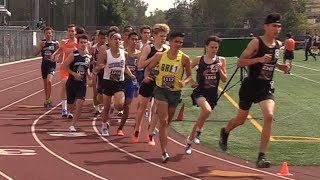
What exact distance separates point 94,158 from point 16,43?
1276 inches

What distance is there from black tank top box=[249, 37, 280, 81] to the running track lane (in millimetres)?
1327

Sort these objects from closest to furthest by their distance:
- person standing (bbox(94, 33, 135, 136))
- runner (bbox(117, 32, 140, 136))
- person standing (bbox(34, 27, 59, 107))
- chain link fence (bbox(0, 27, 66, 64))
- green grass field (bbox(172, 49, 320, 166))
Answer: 1. green grass field (bbox(172, 49, 320, 166))
2. person standing (bbox(94, 33, 135, 136))
3. runner (bbox(117, 32, 140, 136))
4. person standing (bbox(34, 27, 59, 107))
5. chain link fence (bbox(0, 27, 66, 64))

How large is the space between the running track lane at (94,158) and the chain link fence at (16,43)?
25209 mm

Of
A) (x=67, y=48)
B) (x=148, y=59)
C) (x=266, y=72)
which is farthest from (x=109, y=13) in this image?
(x=266, y=72)

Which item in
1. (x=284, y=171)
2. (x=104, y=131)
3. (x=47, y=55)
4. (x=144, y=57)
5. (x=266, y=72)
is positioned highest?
(x=266, y=72)

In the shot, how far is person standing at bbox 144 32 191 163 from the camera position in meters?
9.76

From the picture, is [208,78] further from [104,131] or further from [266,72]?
[104,131]

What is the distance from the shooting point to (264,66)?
8.96 metres

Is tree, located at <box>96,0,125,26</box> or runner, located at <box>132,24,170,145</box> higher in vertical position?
runner, located at <box>132,24,170,145</box>

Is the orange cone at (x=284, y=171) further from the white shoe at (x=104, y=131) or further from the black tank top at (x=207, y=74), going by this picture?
the white shoe at (x=104, y=131)

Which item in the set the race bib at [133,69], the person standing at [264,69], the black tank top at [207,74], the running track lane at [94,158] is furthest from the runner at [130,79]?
the person standing at [264,69]

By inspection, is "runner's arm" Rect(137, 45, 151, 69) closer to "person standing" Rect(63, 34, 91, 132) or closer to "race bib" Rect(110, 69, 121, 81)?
"race bib" Rect(110, 69, 121, 81)

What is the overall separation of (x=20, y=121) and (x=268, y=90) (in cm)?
673

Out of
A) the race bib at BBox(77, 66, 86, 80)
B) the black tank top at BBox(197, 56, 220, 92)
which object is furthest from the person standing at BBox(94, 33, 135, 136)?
the black tank top at BBox(197, 56, 220, 92)
